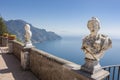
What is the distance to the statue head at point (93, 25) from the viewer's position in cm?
221

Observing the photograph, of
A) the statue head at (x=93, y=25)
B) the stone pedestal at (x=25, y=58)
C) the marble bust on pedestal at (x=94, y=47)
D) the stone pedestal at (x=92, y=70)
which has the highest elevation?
the statue head at (x=93, y=25)

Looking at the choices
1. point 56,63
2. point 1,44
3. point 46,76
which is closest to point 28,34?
point 46,76

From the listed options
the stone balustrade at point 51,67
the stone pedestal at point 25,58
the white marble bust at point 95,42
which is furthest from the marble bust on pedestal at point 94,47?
the stone pedestal at point 25,58

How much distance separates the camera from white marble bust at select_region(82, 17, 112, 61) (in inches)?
86.4

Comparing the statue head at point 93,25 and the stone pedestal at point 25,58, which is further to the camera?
the stone pedestal at point 25,58

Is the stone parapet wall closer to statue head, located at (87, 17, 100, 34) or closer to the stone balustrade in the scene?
the stone balustrade

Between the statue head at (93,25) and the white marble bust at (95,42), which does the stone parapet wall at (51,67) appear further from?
the statue head at (93,25)

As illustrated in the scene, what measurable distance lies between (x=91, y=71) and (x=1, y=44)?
40.3 feet

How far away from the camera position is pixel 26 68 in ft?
19.7

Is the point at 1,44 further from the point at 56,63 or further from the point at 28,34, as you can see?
the point at 56,63

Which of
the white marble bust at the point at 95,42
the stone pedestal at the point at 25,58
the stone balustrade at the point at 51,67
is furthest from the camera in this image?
the stone pedestal at the point at 25,58

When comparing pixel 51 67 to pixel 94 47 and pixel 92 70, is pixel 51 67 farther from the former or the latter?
pixel 94 47

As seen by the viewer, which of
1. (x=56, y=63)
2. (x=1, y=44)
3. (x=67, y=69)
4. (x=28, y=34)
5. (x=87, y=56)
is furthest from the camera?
(x=1, y=44)

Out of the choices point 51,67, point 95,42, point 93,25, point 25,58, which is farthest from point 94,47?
point 25,58
